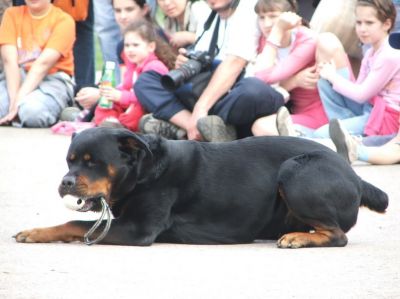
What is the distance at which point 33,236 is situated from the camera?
5016 millimetres

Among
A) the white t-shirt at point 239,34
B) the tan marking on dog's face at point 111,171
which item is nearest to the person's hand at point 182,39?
the white t-shirt at point 239,34

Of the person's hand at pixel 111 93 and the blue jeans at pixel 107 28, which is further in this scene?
the blue jeans at pixel 107 28

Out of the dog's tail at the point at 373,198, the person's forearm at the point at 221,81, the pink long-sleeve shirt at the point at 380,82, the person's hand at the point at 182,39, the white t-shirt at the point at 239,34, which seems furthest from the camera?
the person's hand at the point at 182,39

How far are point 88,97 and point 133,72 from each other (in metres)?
0.66

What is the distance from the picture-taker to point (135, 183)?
5043 millimetres

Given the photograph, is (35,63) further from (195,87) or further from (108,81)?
(195,87)

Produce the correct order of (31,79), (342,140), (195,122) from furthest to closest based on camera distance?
(31,79), (195,122), (342,140)

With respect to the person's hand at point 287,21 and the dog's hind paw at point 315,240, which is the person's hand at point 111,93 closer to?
the person's hand at point 287,21

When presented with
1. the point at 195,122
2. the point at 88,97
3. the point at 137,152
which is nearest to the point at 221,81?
the point at 195,122

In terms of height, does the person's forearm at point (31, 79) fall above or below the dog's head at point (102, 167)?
below

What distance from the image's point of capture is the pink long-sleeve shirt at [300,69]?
28.7 feet

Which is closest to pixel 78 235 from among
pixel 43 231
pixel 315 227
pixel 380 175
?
pixel 43 231

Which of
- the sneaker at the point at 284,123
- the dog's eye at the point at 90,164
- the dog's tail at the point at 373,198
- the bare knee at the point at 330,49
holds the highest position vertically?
the dog's eye at the point at 90,164

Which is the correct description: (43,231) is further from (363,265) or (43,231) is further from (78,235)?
(363,265)
